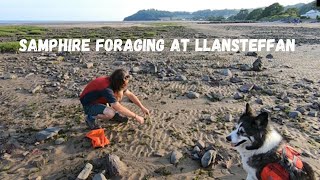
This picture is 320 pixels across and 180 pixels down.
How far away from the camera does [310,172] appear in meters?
5.28

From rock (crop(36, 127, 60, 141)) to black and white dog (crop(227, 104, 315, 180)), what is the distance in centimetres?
477

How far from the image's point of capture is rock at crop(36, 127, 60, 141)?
828cm

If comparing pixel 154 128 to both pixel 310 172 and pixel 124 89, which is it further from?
pixel 310 172

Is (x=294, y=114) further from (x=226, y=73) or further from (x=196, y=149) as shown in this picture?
(x=226, y=73)

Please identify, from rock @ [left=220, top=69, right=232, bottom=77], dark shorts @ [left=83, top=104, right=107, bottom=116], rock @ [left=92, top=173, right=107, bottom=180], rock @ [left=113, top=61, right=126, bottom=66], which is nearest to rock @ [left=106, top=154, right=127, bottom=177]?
rock @ [left=92, top=173, right=107, bottom=180]

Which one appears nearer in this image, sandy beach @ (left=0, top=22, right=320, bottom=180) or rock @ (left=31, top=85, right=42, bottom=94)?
sandy beach @ (left=0, top=22, right=320, bottom=180)

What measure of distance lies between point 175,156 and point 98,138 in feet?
6.37

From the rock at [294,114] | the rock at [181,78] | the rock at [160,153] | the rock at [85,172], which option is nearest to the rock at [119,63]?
the rock at [181,78]

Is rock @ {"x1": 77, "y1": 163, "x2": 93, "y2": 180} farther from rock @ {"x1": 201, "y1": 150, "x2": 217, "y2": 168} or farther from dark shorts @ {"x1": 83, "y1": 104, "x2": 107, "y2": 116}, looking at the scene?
rock @ {"x1": 201, "y1": 150, "x2": 217, "y2": 168}

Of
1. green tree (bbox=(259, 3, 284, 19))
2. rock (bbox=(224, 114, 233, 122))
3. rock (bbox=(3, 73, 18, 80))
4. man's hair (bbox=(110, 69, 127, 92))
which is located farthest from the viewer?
green tree (bbox=(259, 3, 284, 19))

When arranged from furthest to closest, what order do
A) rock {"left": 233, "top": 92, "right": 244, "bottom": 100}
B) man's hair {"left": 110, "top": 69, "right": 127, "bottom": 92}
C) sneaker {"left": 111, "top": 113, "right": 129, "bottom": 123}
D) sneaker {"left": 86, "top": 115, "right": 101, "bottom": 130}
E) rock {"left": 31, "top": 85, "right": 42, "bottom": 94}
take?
rock {"left": 31, "top": 85, "right": 42, "bottom": 94} → rock {"left": 233, "top": 92, "right": 244, "bottom": 100} → sneaker {"left": 111, "top": 113, "right": 129, "bottom": 123} → sneaker {"left": 86, "top": 115, "right": 101, "bottom": 130} → man's hair {"left": 110, "top": 69, "right": 127, "bottom": 92}

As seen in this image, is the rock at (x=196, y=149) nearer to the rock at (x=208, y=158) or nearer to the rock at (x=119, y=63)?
the rock at (x=208, y=158)

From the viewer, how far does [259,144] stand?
5430 millimetres

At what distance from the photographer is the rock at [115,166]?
6.79 metres
